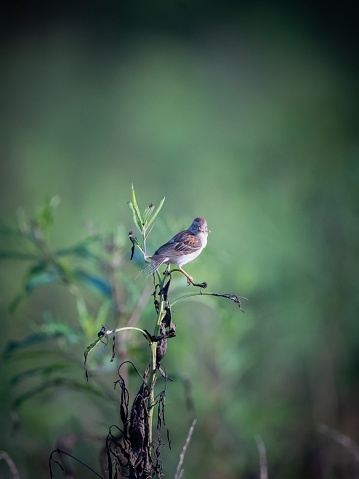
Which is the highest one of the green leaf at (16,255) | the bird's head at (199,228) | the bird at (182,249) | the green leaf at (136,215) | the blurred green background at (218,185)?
the blurred green background at (218,185)

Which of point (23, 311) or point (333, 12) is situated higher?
point (333, 12)

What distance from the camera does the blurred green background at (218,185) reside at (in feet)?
13.5

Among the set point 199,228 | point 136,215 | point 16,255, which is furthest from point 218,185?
point 136,215

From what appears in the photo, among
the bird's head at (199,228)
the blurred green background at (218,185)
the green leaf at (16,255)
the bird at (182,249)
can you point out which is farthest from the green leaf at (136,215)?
the green leaf at (16,255)

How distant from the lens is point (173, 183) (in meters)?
9.52

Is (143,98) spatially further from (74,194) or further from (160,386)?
(160,386)

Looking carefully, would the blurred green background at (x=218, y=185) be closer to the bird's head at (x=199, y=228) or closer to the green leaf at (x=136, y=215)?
the bird's head at (x=199, y=228)

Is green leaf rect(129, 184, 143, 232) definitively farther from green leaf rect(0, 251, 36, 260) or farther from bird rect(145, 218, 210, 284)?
green leaf rect(0, 251, 36, 260)

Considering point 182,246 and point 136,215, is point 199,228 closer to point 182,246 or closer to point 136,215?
point 182,246

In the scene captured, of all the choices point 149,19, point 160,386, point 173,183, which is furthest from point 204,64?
point 160,386

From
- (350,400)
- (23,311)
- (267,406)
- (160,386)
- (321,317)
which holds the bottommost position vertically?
(160,386)

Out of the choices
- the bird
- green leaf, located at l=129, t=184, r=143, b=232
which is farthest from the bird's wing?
green leaf, located at l=129, t=184, r=143, b=232

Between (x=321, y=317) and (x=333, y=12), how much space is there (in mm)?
17949

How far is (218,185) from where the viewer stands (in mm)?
9055
